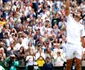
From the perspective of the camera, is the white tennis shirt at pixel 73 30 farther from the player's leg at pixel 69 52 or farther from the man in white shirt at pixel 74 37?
the player's leg at pixel 69 52

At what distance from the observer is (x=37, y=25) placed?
19.7 metres

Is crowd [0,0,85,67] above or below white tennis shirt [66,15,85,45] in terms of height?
below

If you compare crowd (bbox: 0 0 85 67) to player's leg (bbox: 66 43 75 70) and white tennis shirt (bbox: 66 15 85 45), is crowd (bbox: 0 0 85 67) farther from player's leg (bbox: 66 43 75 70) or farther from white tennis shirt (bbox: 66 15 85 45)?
white tennis shirt (bbox: 66 15 85 45)

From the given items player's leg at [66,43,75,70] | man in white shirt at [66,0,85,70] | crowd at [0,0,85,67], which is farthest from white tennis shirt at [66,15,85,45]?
crowd at [0,0,85,67]

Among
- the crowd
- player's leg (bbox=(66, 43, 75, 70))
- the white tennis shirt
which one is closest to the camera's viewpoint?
the white tennis shirt

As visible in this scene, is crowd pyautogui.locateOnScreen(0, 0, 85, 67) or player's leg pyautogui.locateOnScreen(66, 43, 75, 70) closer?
player's leg pyautogui.locateOnScreen(66, 43, 75, 70)

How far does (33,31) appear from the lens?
19.0 metres

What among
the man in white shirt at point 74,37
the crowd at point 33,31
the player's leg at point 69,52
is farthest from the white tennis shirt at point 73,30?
the crowd at point 33,31

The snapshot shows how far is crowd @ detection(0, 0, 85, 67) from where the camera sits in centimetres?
1580

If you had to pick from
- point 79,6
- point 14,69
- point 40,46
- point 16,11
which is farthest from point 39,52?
point 79,6

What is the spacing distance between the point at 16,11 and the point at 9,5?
79 centimetres

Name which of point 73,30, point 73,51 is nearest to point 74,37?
point 73,30

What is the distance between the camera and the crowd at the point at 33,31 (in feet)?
51.9

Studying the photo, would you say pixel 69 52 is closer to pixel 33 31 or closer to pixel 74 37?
pixel 74 37
